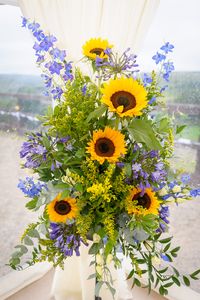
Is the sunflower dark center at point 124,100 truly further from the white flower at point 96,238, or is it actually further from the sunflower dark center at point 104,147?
the white flower at point 96,238

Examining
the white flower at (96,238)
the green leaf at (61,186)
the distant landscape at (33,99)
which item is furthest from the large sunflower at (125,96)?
the distant landscape at (33,99)

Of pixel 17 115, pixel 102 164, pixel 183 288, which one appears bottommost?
pixel 183 288

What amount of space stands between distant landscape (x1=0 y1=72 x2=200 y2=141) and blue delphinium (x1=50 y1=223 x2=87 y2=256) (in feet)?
3.55

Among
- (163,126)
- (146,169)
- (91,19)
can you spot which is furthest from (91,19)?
(146,169)

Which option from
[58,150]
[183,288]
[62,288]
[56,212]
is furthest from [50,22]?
[183,288]

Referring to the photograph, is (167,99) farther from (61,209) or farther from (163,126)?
(61,209)

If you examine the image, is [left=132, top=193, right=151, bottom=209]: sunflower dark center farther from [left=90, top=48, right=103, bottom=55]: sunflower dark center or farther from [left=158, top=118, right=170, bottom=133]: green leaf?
[left=90, top=48, right=103, bottom=55]: sunflower dark center

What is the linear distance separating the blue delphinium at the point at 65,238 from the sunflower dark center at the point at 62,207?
0.06 m

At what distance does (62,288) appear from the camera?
155 cm

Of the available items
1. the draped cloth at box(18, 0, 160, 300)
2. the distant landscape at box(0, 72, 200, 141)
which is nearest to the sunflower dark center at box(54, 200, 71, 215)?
the draped cloth at box(18, 0, 160, 300)

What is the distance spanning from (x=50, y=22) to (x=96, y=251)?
1024mm

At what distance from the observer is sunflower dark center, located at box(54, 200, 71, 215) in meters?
0.84

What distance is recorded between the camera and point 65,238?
870 millimetres

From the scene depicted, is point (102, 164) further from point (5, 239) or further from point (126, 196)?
point (5, 239)
